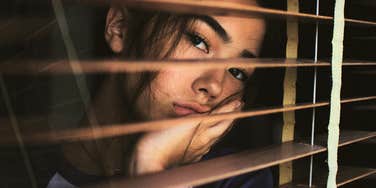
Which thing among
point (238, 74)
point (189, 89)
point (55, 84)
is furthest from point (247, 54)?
point (55, 84)

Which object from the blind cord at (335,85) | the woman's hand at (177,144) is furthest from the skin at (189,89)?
the blind cord at (335,85)

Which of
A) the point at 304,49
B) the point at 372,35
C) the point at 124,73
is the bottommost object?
the point at 124,73

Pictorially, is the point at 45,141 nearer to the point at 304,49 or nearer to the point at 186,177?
the point at 186,177

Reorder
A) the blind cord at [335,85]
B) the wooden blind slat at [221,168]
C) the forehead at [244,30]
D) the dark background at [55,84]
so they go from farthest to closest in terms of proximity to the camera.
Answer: the blind cord at [335,85]
the forehead at [244,30]
the wooden blind slat at [221,168]
the dark background at [55,84]

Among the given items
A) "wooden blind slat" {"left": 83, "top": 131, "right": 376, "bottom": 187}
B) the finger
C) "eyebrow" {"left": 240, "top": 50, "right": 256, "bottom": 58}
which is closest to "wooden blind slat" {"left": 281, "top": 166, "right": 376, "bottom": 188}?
"wooden blind slat" {"left": 83, "top": 131, "right": 376, "bottom": 187}

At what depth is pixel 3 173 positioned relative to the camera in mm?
789

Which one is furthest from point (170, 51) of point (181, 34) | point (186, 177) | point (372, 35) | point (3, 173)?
point (372, 35)

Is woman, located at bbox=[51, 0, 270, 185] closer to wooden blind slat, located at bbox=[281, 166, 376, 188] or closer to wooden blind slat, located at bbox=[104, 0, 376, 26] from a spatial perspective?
wooden blind slat, located at bbox=[104, 0, 376, 26]

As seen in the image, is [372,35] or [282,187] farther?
→ [372,35]

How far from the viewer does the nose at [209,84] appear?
3.28 feet

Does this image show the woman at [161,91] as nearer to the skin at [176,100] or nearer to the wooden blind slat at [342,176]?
the skin at [176,100]

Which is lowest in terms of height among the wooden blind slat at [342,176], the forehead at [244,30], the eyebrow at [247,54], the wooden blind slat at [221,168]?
the wooden blind slat at [221,168]

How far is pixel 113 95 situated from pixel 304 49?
1.84 feet

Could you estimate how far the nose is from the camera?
3.28 ft
